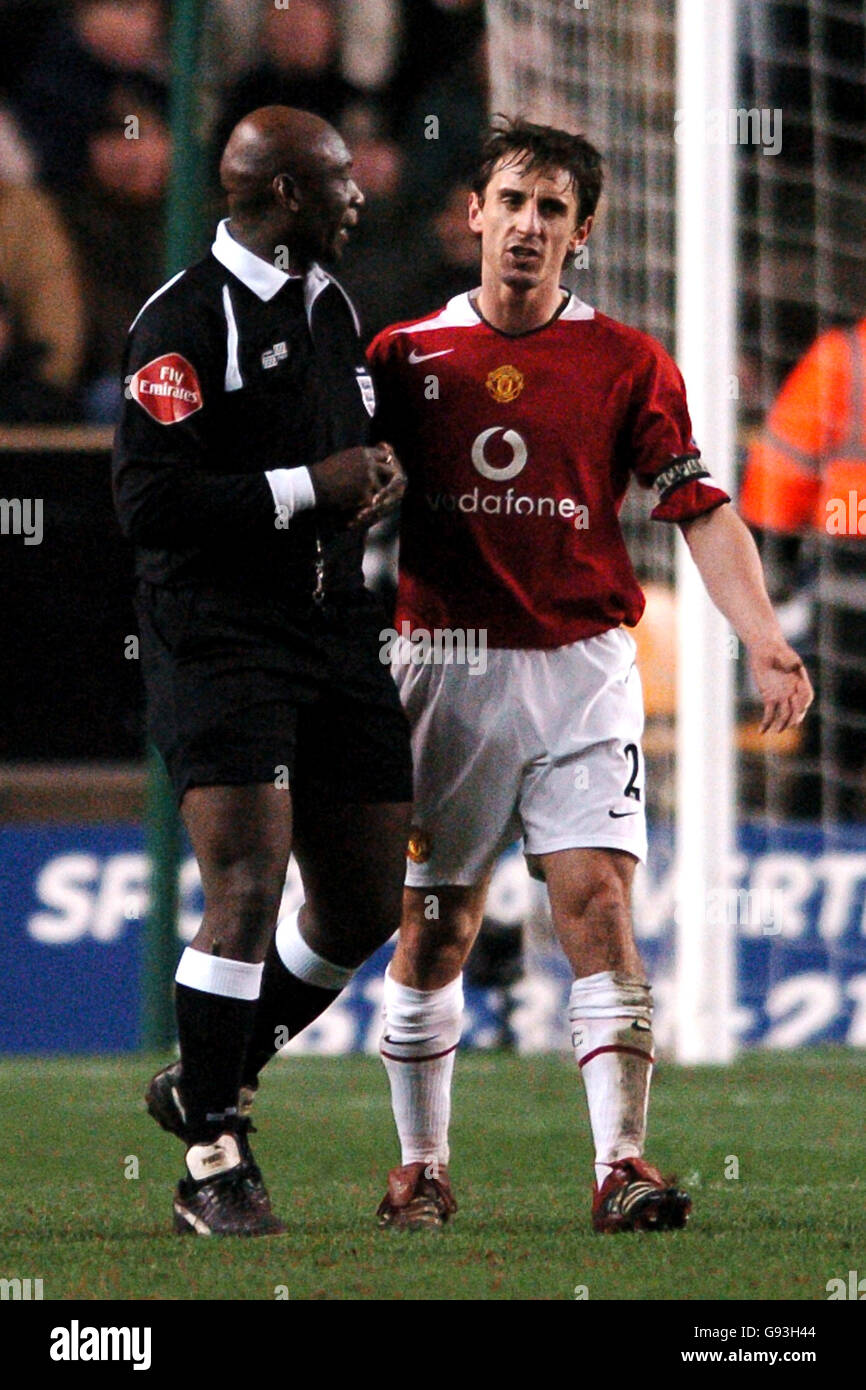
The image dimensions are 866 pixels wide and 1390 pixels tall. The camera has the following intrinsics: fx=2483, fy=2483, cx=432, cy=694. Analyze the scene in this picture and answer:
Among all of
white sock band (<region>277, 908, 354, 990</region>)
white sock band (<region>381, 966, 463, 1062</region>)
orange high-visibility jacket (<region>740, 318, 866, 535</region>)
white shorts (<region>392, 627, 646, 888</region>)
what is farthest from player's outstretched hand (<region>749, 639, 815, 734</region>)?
orange high-visibility jacket (<region>740, 318, 866, 535</region>)

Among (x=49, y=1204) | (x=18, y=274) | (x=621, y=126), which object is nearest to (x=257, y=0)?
(x=18, y=274)

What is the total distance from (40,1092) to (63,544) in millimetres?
2827

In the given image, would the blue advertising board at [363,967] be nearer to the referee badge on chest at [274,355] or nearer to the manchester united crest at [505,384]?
the manchester united crest at [505,384]

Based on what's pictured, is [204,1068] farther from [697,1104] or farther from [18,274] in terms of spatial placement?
[18,274]

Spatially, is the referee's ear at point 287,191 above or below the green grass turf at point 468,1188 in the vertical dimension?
above

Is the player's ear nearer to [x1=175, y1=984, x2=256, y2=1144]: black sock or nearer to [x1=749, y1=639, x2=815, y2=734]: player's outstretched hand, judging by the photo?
[x1=749, y1=639, x2=815, y2=734]: player's outstretched hand

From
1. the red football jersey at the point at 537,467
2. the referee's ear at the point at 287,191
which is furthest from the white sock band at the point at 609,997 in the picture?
the referee's ear at the point at 287,191

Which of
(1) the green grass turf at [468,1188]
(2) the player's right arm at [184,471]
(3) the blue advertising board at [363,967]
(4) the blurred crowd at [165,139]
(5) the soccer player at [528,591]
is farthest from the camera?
(4) the blurred crowd at [165,139]

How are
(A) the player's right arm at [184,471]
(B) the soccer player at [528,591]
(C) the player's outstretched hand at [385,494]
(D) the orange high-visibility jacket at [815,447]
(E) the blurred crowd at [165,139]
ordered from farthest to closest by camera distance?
(E) the blurred crowd at [165,139]
(D) the orange high-visibility jacket at [815,447]
(B) the soccer player at [528,591]
(C) the player's outstretched hand at [385,494]
(A) the player's right arm at [184,471]

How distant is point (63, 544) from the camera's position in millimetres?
9289

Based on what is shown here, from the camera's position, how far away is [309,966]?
4586 mm

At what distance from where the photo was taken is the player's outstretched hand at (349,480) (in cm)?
414

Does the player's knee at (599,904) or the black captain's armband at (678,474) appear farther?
the black captain's armband at (678,474)

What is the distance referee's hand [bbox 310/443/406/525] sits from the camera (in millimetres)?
4148
